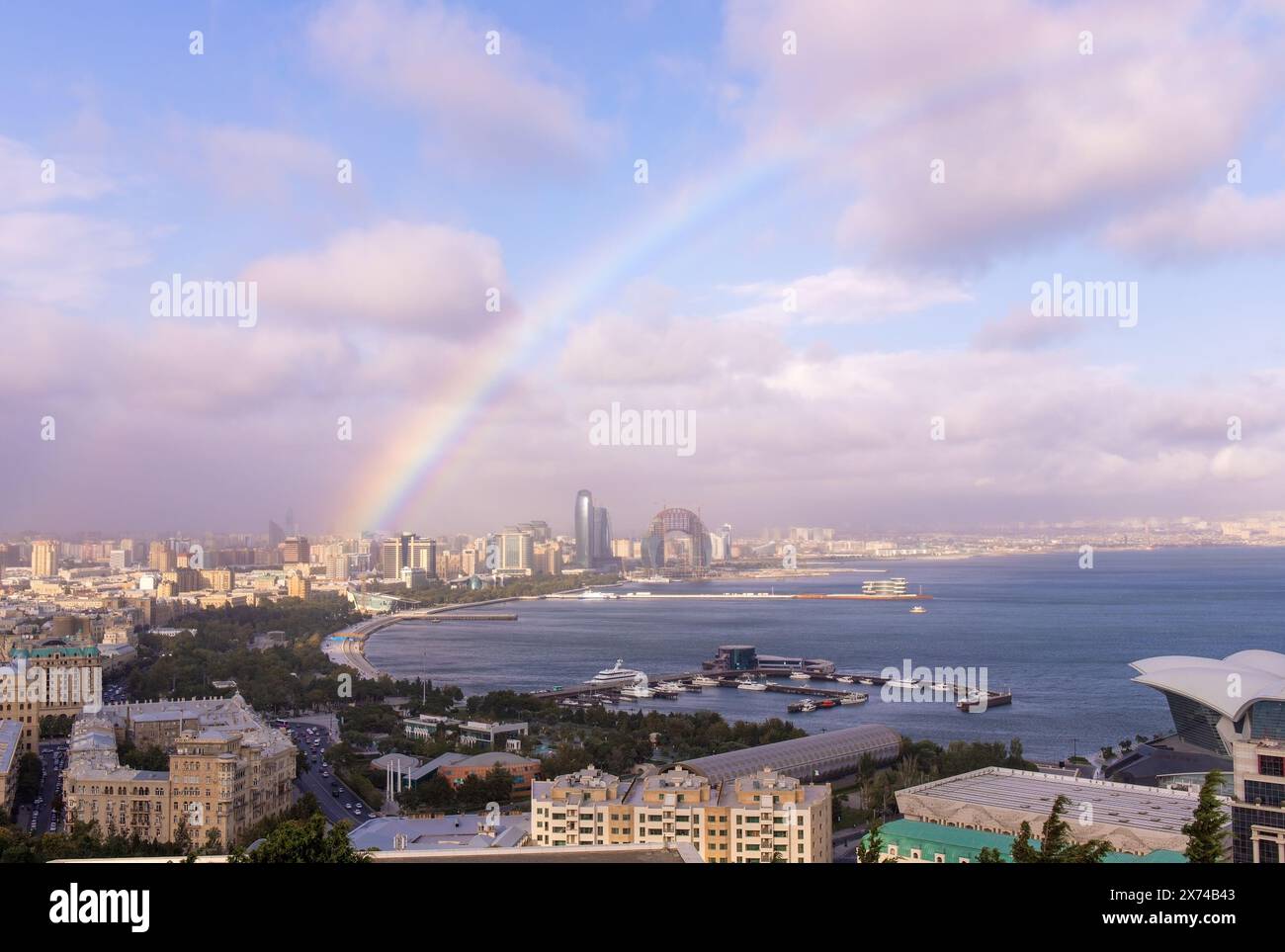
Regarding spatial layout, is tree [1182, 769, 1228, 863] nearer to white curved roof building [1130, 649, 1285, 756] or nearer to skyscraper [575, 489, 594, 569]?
white curved roof building [1130, 649, 1285, 756]

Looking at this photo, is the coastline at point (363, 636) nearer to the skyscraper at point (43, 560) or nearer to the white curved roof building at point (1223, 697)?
the white curved roof building at point (1223, 697)

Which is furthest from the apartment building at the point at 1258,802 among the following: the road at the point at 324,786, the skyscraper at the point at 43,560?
the skyscraper at the point at 43,560

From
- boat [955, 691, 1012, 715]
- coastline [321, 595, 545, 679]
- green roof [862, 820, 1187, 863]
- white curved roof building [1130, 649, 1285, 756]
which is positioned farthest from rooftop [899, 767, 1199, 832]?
coastline [321, 595, 545, 679]

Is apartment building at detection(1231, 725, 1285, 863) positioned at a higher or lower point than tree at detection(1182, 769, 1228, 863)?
lower

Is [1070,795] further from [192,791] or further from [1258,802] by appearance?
[192,791]

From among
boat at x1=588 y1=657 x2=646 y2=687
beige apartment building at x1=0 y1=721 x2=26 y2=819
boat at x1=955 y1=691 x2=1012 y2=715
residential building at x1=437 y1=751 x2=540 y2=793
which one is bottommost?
boat at x1=588 y1=657 x2=646 y2=687

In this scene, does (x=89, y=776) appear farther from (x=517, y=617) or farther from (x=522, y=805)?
(x=517, y=617)

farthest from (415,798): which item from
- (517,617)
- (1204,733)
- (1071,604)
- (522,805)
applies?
(1071,604)
